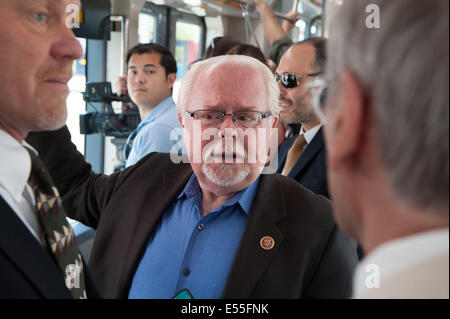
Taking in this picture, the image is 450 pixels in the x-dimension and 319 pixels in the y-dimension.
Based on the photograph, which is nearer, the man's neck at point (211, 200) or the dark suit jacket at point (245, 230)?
the dark suit jacket at point (245, 230)

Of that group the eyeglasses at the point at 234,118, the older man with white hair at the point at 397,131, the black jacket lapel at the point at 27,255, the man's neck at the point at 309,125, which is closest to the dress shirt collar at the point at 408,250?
the older man with white hair at the point at 397,131

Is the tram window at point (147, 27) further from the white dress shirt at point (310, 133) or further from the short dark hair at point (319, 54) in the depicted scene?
the white dress shirt at point (310, 133)

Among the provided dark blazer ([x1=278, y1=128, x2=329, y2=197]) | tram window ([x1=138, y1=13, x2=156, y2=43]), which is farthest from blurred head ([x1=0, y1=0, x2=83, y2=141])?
tram window ([x1=138, y1=13, x2=156, y2=43])

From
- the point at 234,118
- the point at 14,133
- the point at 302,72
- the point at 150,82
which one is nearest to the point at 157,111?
the point at 150,82

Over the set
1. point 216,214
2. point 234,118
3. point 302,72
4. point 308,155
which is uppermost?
point 302,72

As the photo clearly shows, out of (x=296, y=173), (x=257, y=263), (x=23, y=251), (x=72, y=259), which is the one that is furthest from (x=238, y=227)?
(x=296, y=173)

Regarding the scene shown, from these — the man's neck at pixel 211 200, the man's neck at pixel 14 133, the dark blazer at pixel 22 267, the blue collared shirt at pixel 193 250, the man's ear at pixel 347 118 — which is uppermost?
the man's ear at pixel 347 118

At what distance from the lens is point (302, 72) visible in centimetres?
278

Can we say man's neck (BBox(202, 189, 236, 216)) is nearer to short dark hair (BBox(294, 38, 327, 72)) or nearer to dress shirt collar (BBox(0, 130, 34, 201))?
dress shirt collar (BBox(0, 130, 34, 201))

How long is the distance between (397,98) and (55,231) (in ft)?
2.44

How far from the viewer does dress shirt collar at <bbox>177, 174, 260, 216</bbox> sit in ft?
4.96

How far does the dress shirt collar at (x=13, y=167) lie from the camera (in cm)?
89

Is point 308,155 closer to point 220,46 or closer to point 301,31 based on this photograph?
point 220,46

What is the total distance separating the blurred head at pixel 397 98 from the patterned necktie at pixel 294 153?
77.8 inches
